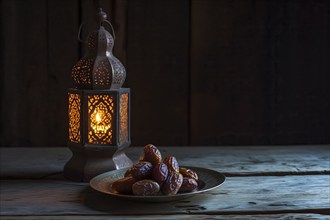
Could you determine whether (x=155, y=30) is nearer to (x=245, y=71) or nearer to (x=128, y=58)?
(x=128, y=58)

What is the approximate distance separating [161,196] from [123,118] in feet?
1.06

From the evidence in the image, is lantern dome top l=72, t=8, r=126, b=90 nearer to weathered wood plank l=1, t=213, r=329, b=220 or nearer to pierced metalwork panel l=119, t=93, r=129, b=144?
pierced metalwork panel l=119, t=93, r=129, b=144

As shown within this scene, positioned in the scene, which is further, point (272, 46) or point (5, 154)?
point (272, 46)

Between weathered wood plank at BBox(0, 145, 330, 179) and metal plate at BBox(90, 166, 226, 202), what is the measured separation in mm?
116

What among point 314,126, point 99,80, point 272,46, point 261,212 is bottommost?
point 261,212

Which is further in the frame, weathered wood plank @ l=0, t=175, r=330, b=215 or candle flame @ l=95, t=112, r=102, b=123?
candle flame @ l=95, t=112, r=102, b=123

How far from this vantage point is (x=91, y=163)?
1.23m

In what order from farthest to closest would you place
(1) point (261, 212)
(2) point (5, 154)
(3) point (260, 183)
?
1. (2) point (5, 154)
2. (3) point (260, 183)
3. (1) point (261, 212)

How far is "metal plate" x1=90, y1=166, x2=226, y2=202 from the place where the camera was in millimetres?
1003

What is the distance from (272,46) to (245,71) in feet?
0.40

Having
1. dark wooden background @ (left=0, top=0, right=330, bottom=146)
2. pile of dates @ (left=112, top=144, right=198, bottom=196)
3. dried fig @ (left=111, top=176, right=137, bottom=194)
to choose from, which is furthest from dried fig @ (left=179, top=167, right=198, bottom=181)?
dark wooden background @ (left=0, top=0, right=330, bottom=146)

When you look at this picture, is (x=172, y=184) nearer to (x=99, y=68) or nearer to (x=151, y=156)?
(x=151, y=156)

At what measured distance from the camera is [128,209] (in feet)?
3.26

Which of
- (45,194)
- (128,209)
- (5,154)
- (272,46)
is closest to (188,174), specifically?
(128,209)
